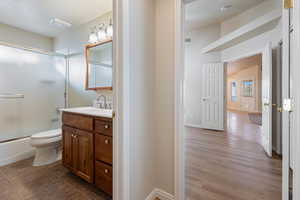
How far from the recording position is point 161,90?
53.7 inches

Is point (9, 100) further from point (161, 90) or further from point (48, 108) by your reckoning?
point (161, 90)

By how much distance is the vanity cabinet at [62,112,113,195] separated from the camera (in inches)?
50.9

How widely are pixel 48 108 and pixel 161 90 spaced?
2.95m

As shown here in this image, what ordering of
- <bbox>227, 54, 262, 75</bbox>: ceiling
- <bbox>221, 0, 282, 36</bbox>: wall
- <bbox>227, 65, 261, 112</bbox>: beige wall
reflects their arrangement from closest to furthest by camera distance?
<bbox>221, 0, 282, 36</bbox>: wall
<bbox>227, 54, 262, 75</bbox>: ceiling
<bbox>227, 65, 261, 112</bbox>: beige wall

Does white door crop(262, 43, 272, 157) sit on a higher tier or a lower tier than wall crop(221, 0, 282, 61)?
lower

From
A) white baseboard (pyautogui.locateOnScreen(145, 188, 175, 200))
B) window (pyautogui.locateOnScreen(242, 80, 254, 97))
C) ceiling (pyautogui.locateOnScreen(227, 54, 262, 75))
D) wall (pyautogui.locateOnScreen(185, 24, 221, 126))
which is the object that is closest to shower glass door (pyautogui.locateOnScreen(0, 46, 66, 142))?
white baseboard (pyautogui.locateOnScreen(145, 188, 175, 200))

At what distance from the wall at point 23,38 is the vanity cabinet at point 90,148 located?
2.58 m

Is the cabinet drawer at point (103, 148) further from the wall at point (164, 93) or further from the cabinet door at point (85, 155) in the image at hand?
the wall at point (164, 93)

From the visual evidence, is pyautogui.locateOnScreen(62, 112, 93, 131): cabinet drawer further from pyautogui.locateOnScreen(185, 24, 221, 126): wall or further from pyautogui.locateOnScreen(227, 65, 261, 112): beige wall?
pyautogui.locateOnScreen(227, 65, 261, 112): beige wall

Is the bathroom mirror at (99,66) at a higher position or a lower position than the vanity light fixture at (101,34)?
lower

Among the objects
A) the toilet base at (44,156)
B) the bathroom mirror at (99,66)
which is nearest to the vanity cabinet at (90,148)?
the toilet base at (44,156)

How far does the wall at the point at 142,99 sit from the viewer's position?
111 cm

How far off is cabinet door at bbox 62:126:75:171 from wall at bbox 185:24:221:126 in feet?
11.9

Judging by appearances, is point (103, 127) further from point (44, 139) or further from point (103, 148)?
point (44, 139)
